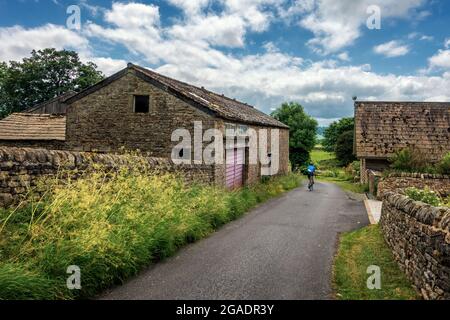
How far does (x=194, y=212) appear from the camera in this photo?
932cm

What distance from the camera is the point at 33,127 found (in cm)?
2228

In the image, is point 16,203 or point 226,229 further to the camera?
point 226,229

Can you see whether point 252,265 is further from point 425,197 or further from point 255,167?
point 255,167

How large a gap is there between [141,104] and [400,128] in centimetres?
1656

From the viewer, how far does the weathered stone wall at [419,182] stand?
1550 centimetres

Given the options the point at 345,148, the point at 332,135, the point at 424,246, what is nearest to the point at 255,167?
the point at 424,246

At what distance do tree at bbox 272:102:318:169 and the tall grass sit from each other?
36594mm

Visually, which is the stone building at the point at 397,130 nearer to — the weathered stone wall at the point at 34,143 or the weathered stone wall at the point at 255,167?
the weathered stone wall at the point at 255,167

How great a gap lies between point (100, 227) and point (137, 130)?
1021 cm

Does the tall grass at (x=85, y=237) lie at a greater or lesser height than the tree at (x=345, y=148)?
lesser

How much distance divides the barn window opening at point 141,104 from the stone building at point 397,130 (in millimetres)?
13050

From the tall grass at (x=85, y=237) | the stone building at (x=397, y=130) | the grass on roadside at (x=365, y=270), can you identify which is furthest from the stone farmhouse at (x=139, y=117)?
the stone building at (x=397, y=130)

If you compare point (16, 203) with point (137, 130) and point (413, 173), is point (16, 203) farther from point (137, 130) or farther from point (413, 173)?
point (413, 173)
